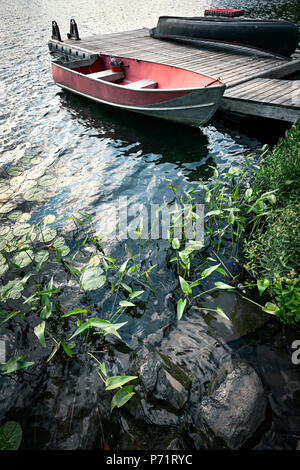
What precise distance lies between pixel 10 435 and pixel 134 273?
2.19 m

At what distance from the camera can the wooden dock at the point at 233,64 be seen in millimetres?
6672

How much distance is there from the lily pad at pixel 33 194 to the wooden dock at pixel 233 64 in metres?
5.49

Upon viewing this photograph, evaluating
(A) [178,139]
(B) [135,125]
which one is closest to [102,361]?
(A) [178,139]

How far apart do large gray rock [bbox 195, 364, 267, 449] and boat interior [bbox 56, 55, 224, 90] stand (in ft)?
20.2

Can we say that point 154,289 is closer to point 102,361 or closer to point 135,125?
point 102,361

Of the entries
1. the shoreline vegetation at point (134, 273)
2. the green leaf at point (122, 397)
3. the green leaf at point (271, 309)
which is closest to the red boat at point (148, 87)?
the shoreline vegetation at point (134, 273)

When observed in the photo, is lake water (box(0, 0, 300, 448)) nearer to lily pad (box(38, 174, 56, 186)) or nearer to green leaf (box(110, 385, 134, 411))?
lily pad (box(38, 174, 56, 186))

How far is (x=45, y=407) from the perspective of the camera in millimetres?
2535

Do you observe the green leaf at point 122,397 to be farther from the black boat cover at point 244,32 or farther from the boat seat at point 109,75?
the black boat cover at point 244,32

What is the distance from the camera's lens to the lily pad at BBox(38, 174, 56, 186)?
5.74 metres

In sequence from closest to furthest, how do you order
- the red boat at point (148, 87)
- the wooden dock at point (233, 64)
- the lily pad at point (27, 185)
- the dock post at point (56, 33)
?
the lily pad at point (27, 185) → the red boat at point (148, 87) → the wooden dock at point (233, 64) → the dock post at point (56, 33)

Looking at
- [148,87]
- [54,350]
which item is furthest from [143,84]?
[54,350]

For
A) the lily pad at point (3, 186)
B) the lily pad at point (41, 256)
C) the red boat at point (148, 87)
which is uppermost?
the red boat at point (148, 87)

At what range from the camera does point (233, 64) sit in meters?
9.66
